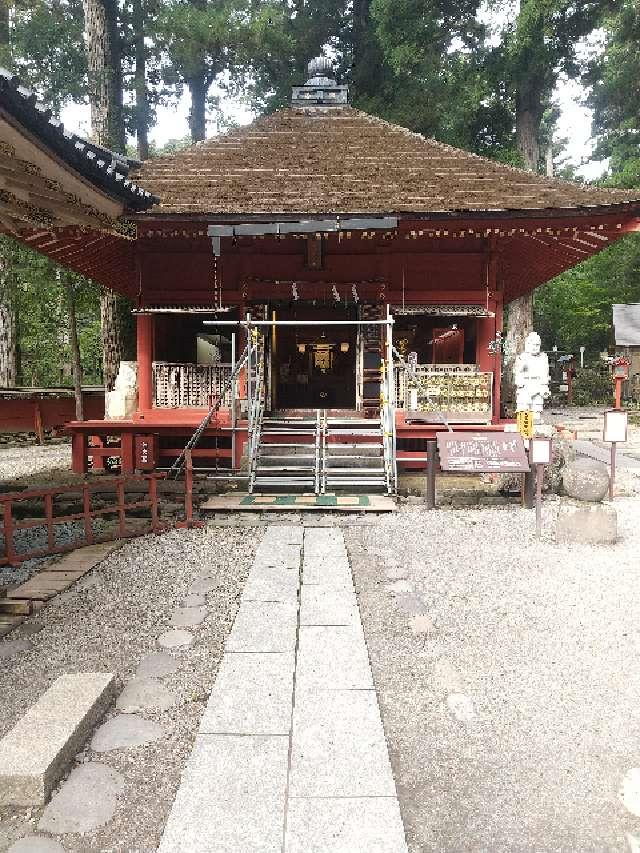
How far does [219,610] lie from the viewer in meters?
4.83

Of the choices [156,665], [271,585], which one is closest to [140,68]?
[271,585]

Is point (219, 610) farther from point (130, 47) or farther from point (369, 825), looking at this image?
point (130, 47)

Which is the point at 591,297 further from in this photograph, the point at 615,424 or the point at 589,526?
the point at 589,526

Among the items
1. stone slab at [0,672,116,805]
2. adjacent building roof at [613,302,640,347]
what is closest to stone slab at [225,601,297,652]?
stone slab at [0,672,116,805]

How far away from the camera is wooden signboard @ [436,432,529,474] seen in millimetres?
7988

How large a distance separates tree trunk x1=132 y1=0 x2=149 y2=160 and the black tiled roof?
1905 centimetres

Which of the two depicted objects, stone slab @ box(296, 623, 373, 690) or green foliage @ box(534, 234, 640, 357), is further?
green foliage @ box(534, 234, 640, 357)

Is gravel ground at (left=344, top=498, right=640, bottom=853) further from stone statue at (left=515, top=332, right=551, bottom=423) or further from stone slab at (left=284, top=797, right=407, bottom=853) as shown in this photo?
stone statue at (left=515, top=332, right=551, bottom=423)

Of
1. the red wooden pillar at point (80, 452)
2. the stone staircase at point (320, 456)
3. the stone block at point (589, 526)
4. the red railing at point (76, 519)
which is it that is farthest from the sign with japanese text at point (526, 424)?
the red wooden pillar at point (80, 452)

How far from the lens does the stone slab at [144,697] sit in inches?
132

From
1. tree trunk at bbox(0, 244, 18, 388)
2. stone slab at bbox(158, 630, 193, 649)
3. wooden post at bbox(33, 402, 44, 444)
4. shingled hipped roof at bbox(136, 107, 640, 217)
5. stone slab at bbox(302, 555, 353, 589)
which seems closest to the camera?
stone slab at bbox(158, 630, 193, 649)

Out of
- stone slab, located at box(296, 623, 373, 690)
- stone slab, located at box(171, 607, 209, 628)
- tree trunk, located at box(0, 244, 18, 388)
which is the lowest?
stone slab, located at box(171, 607, 209, 628)

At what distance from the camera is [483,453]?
26.7 ft

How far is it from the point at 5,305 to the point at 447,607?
1770 centimetres
